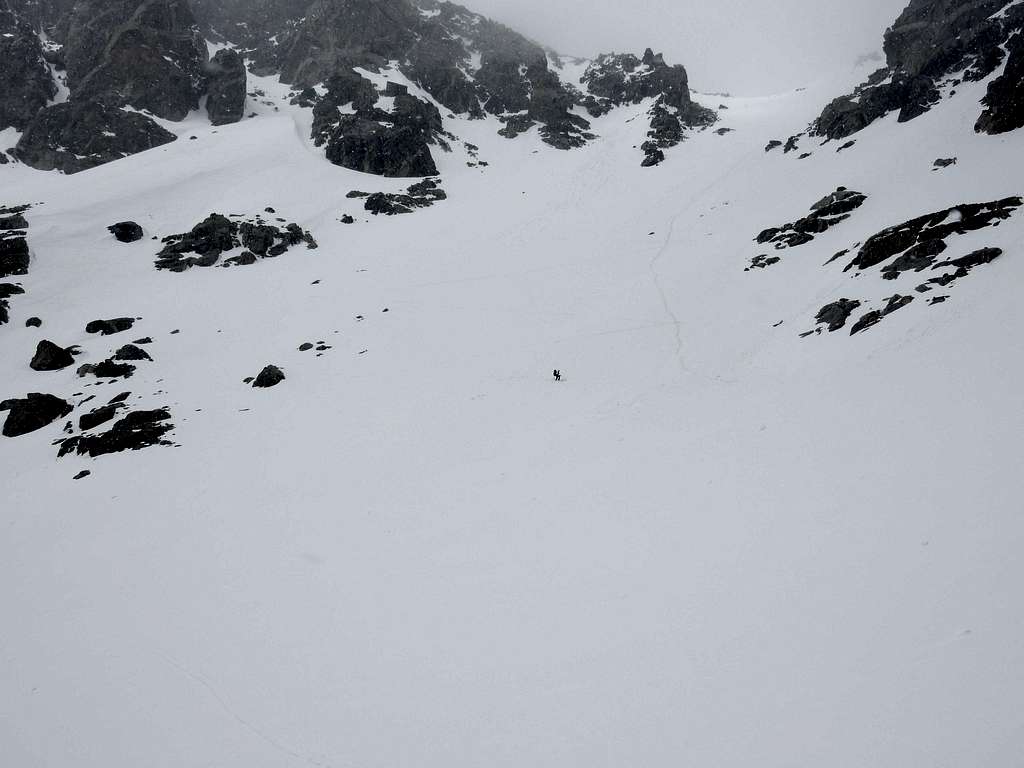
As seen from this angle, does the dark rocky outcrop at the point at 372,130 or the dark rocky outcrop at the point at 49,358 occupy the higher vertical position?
the dark rocky outcrop at the point at 372,130

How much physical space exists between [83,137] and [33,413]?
6562 cm

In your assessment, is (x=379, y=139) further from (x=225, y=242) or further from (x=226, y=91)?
(x=226, y=91)

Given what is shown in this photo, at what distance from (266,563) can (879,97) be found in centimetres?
6121

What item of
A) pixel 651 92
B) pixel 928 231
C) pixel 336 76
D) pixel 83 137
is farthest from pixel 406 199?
pixel 651 92

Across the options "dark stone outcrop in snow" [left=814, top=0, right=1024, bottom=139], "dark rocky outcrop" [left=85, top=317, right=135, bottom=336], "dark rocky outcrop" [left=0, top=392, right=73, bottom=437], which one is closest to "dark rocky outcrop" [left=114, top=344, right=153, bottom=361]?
"dark rocky outcrop" [left=0, top=392, right=73, bottom=437]

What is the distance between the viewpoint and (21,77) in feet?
230

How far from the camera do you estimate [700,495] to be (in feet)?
30.2

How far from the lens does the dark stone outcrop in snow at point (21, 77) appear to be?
67.9m

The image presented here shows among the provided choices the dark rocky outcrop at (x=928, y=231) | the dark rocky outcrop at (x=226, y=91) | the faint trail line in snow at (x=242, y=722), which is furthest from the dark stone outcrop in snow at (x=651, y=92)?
the faint trail line in snow at (x=242, y=722)

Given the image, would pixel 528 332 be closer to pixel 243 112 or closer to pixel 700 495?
pixel 700 495

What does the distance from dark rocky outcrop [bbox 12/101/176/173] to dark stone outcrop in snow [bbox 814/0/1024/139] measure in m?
84.1

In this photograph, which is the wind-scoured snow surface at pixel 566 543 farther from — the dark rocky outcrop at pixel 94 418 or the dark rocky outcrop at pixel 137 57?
the dark rocky outcrop at pixel 137 57

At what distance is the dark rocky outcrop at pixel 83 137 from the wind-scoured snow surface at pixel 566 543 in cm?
5423

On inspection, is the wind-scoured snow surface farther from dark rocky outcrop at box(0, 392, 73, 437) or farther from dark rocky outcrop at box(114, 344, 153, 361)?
dark rocky outcrop at box(114, 344, 153, 361)
